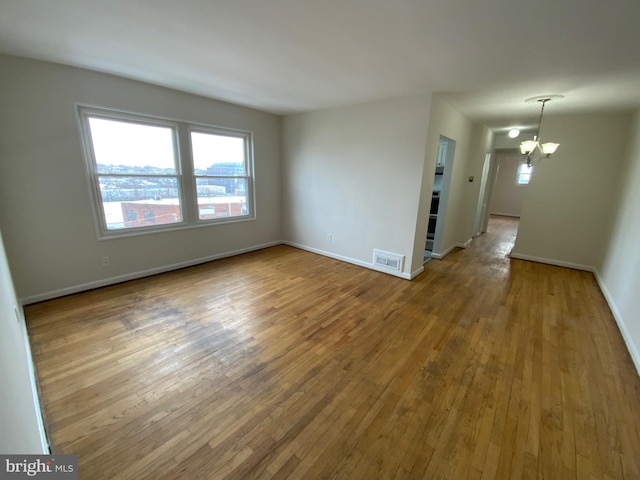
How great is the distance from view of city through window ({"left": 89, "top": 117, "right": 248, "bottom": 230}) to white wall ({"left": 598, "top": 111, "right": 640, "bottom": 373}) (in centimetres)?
525

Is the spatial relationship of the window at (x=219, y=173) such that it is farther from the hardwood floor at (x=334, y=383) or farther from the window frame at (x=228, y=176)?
the hardwood floor at (x=334, y=383)

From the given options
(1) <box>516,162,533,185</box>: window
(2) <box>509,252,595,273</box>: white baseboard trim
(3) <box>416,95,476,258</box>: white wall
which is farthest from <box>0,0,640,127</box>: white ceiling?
(1) <box>516,162,533,185</box>: window

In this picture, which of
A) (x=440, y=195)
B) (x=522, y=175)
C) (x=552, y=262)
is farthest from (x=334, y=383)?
(x=522, y=175)

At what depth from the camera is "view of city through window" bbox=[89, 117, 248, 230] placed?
10.5 ft

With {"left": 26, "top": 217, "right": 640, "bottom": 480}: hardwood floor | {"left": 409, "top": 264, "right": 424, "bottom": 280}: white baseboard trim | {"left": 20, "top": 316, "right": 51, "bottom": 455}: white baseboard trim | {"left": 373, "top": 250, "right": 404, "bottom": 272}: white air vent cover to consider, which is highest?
{"left": 373, "top": 250, "right": 404, "bottom": 272}: white air vent cover

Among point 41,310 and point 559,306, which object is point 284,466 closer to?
point 41,310

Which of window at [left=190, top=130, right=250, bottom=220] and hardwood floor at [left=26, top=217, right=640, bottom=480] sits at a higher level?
window at [left=190, top=130, right=250, bottom=220]

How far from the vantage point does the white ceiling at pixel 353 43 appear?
168 centimetres

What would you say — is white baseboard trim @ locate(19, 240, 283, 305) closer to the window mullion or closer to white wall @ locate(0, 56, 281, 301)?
white wall @ locate(0, 56, 281, 301)

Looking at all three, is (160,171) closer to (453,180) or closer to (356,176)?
(356,176)

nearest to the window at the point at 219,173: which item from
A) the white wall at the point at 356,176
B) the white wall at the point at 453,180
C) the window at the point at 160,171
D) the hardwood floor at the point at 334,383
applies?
the window at the point at 160,171

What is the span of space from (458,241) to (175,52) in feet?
18.9

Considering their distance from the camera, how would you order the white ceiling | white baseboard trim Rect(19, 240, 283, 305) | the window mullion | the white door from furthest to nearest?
the white door, the window mullion, white baseboard trim Rect(19, 240, 283, 305), the white ceiling

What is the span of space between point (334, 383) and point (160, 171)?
11.7ft
